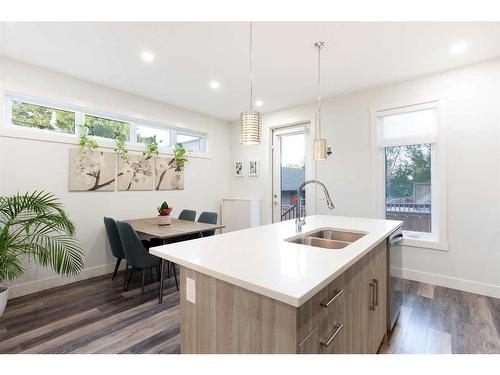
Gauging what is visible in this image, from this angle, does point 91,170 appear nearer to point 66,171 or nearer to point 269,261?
point 66,171

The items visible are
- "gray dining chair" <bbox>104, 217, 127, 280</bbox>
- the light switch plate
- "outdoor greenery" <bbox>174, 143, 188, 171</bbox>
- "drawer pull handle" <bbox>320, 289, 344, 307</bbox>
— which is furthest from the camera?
"outdoor greenery" <bbox>174, 143, 188, 171</bbox>

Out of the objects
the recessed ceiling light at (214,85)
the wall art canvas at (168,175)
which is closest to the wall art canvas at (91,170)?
the wall art canvas at (168,175)

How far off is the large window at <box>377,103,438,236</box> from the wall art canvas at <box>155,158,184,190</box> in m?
3.31

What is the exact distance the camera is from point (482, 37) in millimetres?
2438

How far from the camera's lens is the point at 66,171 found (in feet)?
10.8

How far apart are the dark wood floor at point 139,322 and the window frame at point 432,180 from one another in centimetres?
62

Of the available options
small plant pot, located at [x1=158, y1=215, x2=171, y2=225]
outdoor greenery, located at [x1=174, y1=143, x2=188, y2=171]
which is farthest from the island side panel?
outdoor greenery, located at [x1=174, y1=143, x2=188, y2=171]

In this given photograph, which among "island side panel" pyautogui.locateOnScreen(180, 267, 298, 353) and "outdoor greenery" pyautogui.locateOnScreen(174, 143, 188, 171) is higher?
"outdoor greenery" pyautogui.locateOnScreen(174, 143, 188, 171)

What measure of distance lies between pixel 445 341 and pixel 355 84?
10.2ft

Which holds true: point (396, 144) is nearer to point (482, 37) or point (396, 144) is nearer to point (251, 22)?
point (482, 37)

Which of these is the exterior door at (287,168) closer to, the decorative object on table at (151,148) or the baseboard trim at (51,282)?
the decorative object on table at (151,148)

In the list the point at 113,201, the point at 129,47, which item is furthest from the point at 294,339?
the point at 113,201

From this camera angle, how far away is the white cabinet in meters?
4.85

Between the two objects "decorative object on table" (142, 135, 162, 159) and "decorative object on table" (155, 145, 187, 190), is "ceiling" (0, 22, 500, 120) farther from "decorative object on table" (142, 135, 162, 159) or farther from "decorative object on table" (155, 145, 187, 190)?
"decorative object on table" (155, 145, 187, 190)
